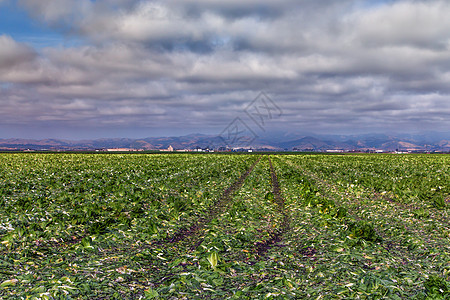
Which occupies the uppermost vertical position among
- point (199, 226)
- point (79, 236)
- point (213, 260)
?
point (213, 260)

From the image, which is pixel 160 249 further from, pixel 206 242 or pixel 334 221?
pixel 334 221

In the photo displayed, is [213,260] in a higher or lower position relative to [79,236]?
higher

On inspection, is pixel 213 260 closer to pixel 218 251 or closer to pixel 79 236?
pixel 218 251

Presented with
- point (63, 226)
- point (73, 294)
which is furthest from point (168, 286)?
point (63, 226)

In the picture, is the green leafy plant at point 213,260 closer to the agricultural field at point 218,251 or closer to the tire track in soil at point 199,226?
the agricultural field at point 218,251

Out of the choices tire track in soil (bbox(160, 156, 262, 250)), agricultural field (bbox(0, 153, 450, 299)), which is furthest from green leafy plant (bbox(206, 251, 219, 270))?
tire track in soil (bbox(160, 156, 262, 250))

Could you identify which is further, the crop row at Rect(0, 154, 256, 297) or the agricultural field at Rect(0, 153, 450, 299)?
the crop row at Rect(0, 154, 256, 297)

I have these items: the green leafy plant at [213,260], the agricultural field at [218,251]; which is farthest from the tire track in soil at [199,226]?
the green leafy plant at [213,260]

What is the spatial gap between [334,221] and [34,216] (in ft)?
44.4

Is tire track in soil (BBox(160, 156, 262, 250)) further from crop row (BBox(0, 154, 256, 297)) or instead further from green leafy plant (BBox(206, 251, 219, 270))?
green leafy plant (BBox(206, 251, 219, 270))

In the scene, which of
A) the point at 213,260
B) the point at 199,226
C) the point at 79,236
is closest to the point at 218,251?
the point at 213,260

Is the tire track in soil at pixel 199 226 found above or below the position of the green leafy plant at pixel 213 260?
below

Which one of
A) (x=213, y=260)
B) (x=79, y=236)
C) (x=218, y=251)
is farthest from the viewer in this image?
(x=79, y=236)

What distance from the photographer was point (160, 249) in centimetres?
964
